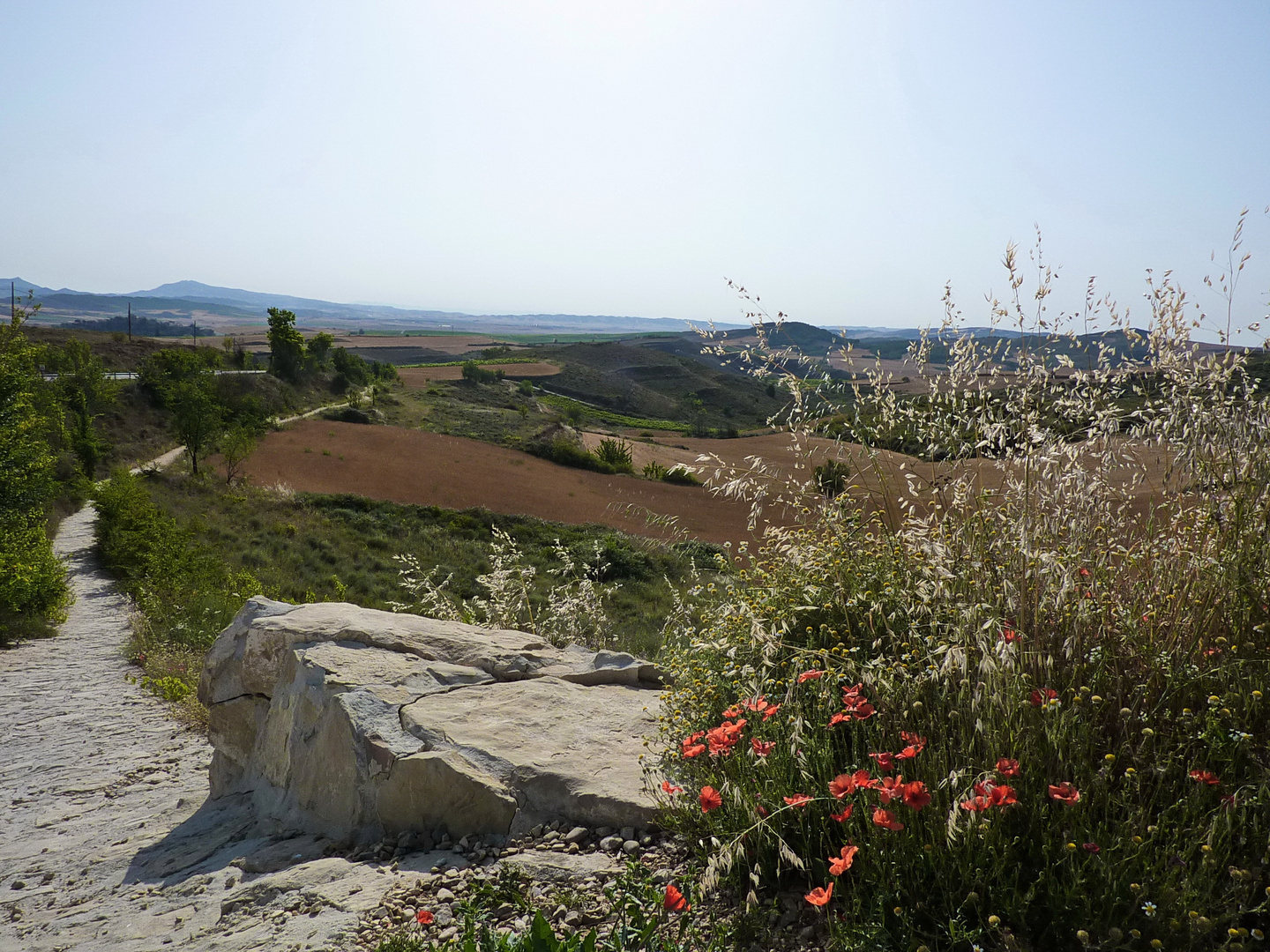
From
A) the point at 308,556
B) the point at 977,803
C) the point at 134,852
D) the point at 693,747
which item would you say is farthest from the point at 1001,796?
the point at 308,556

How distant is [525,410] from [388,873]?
5688 cm

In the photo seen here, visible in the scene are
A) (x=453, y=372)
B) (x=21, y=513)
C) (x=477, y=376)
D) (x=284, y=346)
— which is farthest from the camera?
(x=453, y=372)

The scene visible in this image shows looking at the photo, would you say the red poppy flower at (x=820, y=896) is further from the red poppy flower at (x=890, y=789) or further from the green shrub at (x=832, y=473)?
the green shrub at (x=832, y=473)

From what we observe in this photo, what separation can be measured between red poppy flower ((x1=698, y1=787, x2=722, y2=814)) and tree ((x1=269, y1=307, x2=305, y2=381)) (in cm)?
5338

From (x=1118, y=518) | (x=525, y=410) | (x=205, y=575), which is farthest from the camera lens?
(x=525, y=410)

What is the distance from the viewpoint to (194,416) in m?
26.3

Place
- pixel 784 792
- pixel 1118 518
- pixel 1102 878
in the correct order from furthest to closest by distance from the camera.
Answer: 1. pixel 1118 518
2. pixel 784 792
3. pixel 1102 878

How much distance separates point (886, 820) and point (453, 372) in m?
85.7

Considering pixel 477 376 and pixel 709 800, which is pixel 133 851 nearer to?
pixel 709 800

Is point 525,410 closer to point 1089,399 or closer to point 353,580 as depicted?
point 353,580

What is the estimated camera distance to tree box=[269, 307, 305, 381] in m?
50.2

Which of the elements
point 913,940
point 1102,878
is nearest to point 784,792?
point 913,940

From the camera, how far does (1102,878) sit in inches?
74.5

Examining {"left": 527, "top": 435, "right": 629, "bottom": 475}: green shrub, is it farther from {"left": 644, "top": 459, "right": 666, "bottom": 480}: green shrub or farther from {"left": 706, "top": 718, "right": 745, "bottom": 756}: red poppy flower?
Result: {"left": 706, "top": 718, "right": 745, "bottom": 756}: red poppy flower
